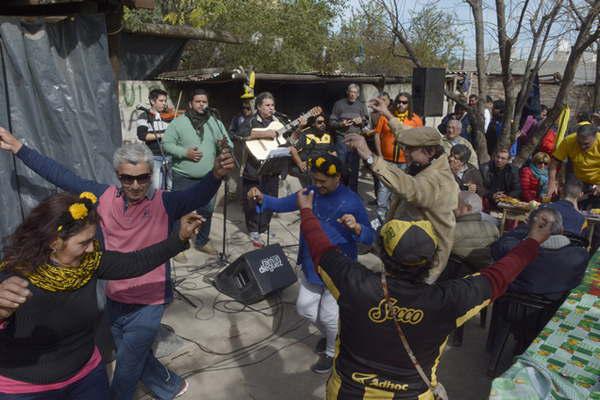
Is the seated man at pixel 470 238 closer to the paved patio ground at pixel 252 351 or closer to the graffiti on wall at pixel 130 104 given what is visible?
the paved patio ground at pixel 252 351

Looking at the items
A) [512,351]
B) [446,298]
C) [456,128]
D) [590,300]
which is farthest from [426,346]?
[456,128]

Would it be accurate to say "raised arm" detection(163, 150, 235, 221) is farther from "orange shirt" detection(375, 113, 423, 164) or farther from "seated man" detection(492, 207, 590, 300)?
"orange shirt" detection(375, 113, 423, 164)

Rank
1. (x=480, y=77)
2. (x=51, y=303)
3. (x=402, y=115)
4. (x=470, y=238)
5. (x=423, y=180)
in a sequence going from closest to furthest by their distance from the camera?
(x=51, y=303) → (x=423, y=180) → (x=470, y=238) → (x=402, y=115) → (x=480, y=77)

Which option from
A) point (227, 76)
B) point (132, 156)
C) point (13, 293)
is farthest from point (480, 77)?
point (13, 293)

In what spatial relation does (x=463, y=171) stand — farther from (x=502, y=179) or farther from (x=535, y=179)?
(x=535, y=179)

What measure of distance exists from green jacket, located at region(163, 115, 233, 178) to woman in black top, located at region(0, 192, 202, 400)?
3.50m

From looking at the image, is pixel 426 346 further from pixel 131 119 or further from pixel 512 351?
pixel 131 119

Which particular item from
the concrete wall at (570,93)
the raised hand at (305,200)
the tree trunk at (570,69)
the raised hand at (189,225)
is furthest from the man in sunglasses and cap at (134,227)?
the concrete wall at (570,93)

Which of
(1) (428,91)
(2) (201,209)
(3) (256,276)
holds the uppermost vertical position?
(1) (428,91)

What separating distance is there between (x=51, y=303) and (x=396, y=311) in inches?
62.3

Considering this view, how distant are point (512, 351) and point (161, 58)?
8.54 metres

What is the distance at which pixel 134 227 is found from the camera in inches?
131

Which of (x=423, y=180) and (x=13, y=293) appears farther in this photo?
(x=423, y=180)

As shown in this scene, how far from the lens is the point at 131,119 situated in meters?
8.60
